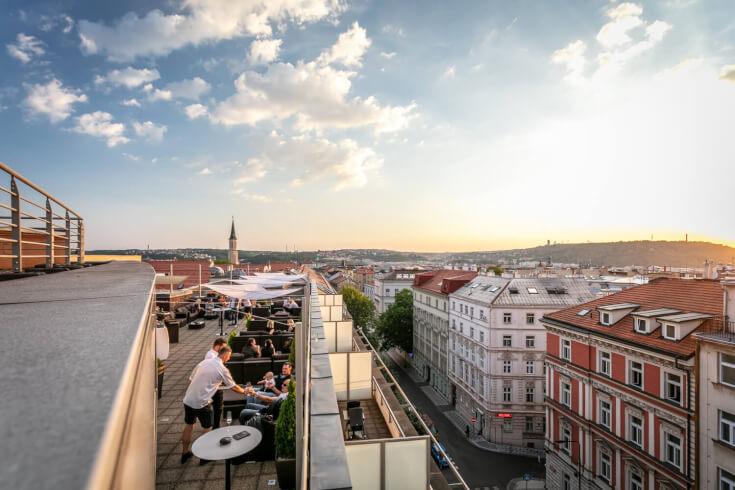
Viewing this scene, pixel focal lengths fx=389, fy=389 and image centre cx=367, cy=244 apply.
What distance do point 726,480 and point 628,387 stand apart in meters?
4.10

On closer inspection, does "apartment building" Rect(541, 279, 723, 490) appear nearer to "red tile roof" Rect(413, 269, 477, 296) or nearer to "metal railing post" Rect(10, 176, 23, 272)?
"red tile roof" Rect(413, 269, 477, 296)

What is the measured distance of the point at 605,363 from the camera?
18156 millimetres

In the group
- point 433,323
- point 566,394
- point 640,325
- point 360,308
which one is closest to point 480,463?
point 566,394

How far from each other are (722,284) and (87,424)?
20.0 metres

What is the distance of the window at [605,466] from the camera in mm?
17844

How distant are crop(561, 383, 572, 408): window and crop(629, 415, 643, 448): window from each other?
4.02 meters

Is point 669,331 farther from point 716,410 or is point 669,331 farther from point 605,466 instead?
point 605,466

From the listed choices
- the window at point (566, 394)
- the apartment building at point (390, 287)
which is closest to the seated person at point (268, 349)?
the window at point (566, 394)

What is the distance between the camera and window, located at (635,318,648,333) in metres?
16.5

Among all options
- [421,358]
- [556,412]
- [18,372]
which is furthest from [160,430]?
[421,358]

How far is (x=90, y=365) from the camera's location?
79 cm

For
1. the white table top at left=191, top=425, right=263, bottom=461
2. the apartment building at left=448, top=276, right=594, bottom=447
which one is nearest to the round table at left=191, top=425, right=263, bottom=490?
the white table top at left=191, top=425, right=263, bottom=461

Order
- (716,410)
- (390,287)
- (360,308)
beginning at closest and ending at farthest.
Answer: (716,410), (360,308), (390,287)

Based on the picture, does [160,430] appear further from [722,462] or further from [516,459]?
[516,459]
